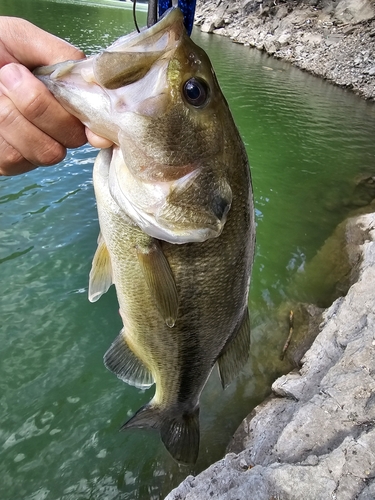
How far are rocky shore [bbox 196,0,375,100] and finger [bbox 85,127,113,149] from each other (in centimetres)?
2144

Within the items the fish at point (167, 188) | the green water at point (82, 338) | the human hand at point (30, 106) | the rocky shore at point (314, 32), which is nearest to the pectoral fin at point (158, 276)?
the fish at point (167, 188)

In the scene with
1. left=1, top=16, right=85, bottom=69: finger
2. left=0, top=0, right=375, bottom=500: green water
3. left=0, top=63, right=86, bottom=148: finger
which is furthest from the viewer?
left=0, top=0, right=375, bottom=500: green water

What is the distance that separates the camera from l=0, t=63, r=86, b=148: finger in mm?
1364

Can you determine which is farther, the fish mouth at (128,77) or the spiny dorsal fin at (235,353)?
the spiny dorsal fin at (235,353)

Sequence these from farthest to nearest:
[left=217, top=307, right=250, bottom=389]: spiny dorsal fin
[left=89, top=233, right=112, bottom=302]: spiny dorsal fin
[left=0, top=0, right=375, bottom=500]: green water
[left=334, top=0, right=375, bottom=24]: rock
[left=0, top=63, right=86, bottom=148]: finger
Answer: [left=334, top=0, right=375, bottom=24]: rock, [left=0, top=0, right=375, bottom=500]: green water, [left=217, top=307, right=250, bottom=389]: spiny dorsal fin, [left=89, top=233, right=112, bottom=302]: spiny dorsal fin, [left=0, top=63, right=86, bottom=148]: finger

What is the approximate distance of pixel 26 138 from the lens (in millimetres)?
1503

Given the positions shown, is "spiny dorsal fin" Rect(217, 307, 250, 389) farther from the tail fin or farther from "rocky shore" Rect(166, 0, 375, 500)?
"rocky shore" Rect(166, 0, 375, 500)

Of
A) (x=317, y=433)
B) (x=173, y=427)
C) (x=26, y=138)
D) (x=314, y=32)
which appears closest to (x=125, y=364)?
(x=173, y=427)

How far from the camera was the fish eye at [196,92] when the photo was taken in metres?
1.33

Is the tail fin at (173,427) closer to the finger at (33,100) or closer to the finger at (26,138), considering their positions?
the finger at (26,138)

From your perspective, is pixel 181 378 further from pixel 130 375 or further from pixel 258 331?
pixel 258 331

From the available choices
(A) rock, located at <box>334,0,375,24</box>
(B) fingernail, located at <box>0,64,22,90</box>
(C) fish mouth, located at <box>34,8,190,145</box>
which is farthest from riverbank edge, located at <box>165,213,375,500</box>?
(A) rock, located at <box>334,0,375,24</box>

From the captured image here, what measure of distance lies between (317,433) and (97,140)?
97.2 inches

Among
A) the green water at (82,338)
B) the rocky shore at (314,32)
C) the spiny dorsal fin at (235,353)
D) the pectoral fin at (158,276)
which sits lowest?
the green water at (82,338)
